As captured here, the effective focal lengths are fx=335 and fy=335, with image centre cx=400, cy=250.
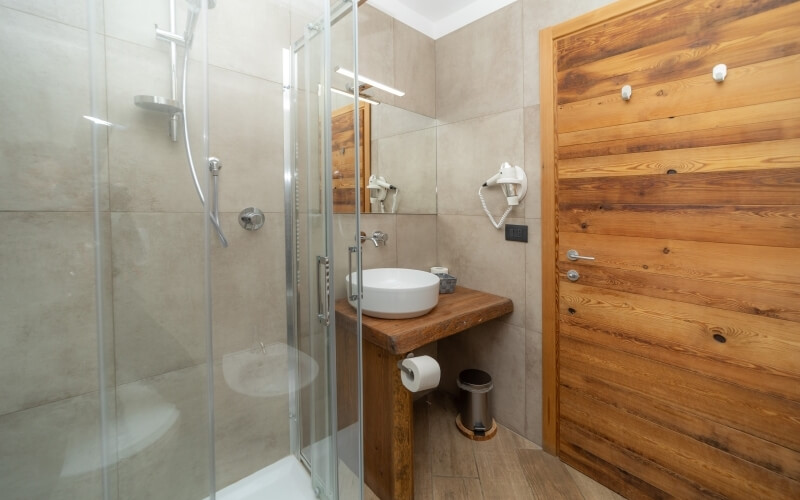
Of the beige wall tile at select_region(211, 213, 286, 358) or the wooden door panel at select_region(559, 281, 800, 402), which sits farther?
the beige wall tile at select_region(211, 213, 286, 358)

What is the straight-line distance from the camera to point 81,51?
1004 mm

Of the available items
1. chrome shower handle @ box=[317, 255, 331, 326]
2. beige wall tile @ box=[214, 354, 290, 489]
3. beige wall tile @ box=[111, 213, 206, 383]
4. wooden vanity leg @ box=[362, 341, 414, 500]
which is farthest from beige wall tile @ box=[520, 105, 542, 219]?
beige wall tile @ box=[111, 213, 206, 383]

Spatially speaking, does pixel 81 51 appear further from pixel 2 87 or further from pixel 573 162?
pixel 573 162

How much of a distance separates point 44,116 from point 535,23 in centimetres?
203

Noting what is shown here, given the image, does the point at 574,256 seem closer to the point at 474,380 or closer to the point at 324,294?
the point at 474,380

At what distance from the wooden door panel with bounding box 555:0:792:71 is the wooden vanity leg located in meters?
1.61

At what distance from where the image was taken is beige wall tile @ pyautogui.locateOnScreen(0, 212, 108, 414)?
37.9 inches

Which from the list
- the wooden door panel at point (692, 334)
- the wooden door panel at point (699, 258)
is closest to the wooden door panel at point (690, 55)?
the wooden door panel at point (699, 258)

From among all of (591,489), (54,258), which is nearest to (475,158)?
(591,489)

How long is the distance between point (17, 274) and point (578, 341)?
2.12 metres

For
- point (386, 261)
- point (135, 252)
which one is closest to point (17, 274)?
point (135, 252)

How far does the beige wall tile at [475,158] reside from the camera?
184 cm

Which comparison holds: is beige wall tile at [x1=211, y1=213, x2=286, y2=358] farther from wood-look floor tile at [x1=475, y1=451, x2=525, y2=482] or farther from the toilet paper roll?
wood-look floor tile at [x1=475, y1=451, x2=525, y2=482]

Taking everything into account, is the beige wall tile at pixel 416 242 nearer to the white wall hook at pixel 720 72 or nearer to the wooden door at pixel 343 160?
the wooden door at pixel 343 160
